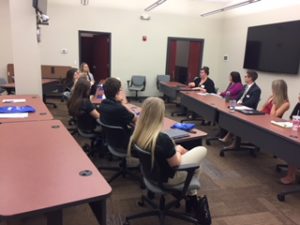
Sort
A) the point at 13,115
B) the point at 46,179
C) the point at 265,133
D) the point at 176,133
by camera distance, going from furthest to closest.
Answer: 1. the point at 265,133
2. the point at 13,115
3. the point at 176,133
4. the point at 46,179

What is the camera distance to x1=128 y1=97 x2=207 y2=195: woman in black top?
186 centimetres

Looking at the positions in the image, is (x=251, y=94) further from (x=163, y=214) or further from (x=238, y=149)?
(x=163, y=214)

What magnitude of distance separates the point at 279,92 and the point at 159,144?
2.51 m

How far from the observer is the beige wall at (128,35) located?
24.7 feet

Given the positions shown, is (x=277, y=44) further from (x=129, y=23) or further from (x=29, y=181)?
(x=29, y=181)

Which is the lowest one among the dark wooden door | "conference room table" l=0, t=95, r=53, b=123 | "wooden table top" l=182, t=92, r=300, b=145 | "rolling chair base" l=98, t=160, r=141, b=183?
"rolling chair base" l=98, t=160, r=141, b=183

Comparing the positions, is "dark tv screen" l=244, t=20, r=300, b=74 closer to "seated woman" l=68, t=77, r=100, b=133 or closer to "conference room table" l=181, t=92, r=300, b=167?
"conference room table" l=181, t=92, r=300, b=167

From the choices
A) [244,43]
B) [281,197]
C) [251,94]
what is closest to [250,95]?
[251,94]

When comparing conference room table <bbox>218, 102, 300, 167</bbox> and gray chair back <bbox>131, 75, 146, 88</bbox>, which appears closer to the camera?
conference room table <bbox>218, 102, 300, 167</bbox>

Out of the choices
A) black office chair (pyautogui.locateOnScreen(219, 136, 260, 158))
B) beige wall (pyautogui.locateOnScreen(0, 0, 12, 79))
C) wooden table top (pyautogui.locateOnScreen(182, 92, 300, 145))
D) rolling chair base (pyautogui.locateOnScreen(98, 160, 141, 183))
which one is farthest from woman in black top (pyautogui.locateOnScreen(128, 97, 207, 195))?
beige wall (pyautogui.locateOnScreen(0, 0, 12, 79))

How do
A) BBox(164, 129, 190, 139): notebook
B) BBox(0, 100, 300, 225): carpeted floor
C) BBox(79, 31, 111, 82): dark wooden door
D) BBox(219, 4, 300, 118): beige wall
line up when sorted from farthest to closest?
BBox(79, 31, 111, 82): dark wooden door < BBox(219, 4, 300, 118): beige wall < BBox(164, 129, 190, 139): notebook < BBox(0, 100, 300, 225): carpeted floor

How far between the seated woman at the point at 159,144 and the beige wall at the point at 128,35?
21.1ft

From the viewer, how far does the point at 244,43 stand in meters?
7.64

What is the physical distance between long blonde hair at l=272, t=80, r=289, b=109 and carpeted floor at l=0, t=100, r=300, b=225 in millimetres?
876
